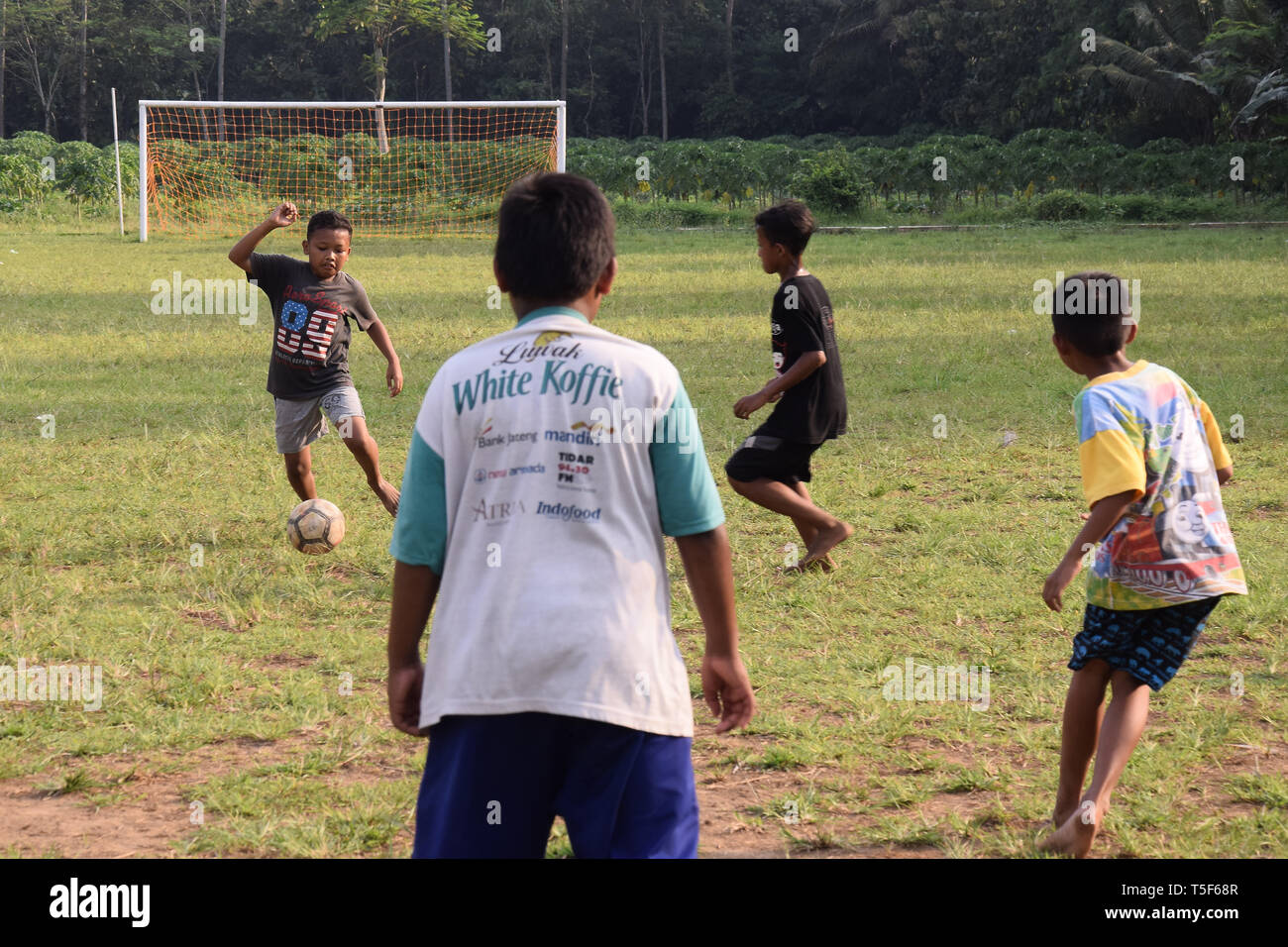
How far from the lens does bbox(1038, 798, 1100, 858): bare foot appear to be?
3154 mm

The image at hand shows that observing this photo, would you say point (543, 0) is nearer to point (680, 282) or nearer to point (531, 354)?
point (680, 282)

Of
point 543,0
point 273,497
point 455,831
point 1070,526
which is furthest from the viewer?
point 543,0

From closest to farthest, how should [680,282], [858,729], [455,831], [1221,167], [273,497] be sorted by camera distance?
1. [455,831]
2. [858,729]
3. [273,497]
4. [680,282]
5. [1221,167]

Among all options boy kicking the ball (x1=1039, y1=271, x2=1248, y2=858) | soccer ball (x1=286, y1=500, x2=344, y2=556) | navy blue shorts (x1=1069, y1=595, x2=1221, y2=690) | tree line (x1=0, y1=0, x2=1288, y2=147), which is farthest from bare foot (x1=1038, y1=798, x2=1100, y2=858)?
tree line (x1=0, y1=0, x2=1288, y2=147)

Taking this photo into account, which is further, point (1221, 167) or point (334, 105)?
point (1221, 167)

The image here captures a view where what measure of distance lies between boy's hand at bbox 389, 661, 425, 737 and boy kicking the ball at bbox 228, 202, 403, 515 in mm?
3808

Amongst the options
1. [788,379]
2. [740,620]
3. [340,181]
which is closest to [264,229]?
[788,379]

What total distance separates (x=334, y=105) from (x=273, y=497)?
47.8 ft

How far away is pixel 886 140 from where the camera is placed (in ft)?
156

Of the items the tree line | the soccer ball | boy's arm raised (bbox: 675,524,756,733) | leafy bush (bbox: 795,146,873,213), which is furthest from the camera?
the tree line

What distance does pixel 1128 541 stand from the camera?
10.2 feet

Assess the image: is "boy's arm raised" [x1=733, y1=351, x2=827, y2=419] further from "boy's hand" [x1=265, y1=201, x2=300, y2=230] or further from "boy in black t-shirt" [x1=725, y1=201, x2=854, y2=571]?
"boy's hand" [x1=265, y1=201, x2=300, y2=230]

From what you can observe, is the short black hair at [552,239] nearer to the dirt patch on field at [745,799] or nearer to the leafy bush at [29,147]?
the dirt patch on field at [745,799]

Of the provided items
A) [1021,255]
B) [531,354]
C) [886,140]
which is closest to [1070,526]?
[531,354]
